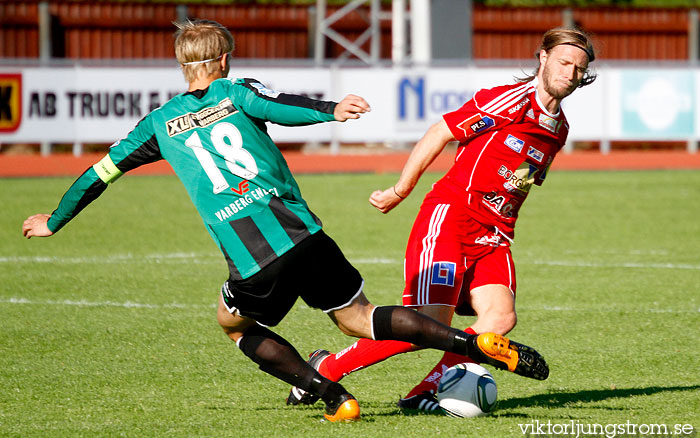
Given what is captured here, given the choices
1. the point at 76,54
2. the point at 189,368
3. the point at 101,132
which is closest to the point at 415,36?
the point at 101,132

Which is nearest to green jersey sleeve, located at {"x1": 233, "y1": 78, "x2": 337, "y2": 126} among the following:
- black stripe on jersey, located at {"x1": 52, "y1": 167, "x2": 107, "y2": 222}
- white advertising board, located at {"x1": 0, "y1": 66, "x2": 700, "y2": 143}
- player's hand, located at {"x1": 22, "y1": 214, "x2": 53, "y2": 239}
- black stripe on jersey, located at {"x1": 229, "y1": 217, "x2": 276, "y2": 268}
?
black stripe on jersey, located at {"x1": 229, "y1": 217, "x2": 276, "y2": 268}

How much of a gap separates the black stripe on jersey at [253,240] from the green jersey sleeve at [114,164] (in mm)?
522

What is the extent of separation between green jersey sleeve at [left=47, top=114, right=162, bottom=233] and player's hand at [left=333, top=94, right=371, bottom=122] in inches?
35.9

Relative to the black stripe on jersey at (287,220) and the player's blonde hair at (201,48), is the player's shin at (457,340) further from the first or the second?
the player's blonde hair at (201,48)

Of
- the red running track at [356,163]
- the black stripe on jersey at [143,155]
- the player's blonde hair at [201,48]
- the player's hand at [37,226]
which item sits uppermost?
the player's blonde hair at [201,48]

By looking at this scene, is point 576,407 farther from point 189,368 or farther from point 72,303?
point 72,303

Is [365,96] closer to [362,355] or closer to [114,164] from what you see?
[362,355]

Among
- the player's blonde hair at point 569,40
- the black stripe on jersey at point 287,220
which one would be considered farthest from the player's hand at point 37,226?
the player's blonde hair at point 569,40

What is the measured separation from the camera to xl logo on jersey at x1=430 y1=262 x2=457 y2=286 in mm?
4945

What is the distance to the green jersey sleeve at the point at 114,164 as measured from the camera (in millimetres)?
4555

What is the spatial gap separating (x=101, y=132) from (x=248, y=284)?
15.2m

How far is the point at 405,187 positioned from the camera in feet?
15.7

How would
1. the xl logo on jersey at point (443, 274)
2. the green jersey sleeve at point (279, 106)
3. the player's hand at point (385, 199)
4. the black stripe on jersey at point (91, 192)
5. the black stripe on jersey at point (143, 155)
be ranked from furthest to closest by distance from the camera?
the xl logo on jersey at point (443, 274) → the player's hand at point (385, 199) → the black stripe on jersey at point (91, 192) → the black stripe on jersey at point (143, 155) → the green jersey sleeve at point (279, 106)

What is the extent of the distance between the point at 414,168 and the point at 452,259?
1.65 ft
